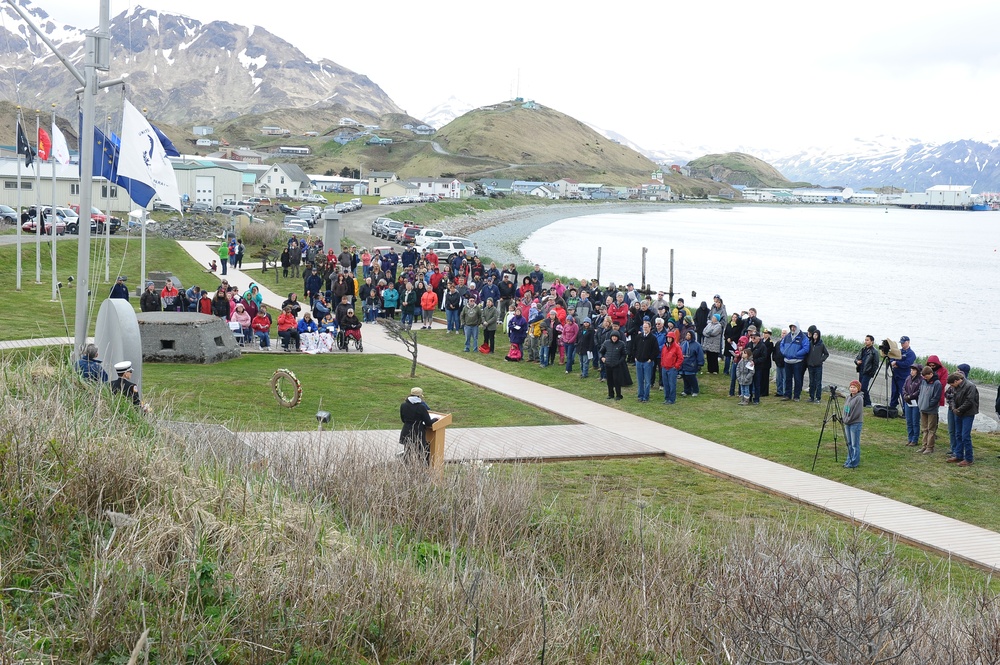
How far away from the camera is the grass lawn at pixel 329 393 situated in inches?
651

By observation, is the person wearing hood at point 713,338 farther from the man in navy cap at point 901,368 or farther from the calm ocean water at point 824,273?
the calm ocean water at point 824,273

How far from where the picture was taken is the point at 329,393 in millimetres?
19203

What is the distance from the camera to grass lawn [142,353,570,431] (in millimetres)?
16531

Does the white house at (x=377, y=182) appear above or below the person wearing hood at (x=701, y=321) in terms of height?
above

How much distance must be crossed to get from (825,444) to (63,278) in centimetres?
2822

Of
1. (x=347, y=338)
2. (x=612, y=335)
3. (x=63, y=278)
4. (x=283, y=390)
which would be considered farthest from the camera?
(x=63, y=278)

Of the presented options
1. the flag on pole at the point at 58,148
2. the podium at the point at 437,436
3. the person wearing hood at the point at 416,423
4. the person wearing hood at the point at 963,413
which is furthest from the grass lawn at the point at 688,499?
the flag on pole at the point at 58,148

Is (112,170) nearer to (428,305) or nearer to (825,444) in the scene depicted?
(428,305)

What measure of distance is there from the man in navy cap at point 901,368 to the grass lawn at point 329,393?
651 centimetres

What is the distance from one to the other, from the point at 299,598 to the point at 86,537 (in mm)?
2081

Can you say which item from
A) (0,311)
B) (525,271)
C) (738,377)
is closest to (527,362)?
(738,377)

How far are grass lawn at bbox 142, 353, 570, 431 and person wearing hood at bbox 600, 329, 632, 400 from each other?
2195mm

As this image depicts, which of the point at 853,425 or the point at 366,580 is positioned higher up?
the point at 366,580

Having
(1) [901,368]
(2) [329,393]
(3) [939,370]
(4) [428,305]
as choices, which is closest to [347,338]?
(4) [428,305]
